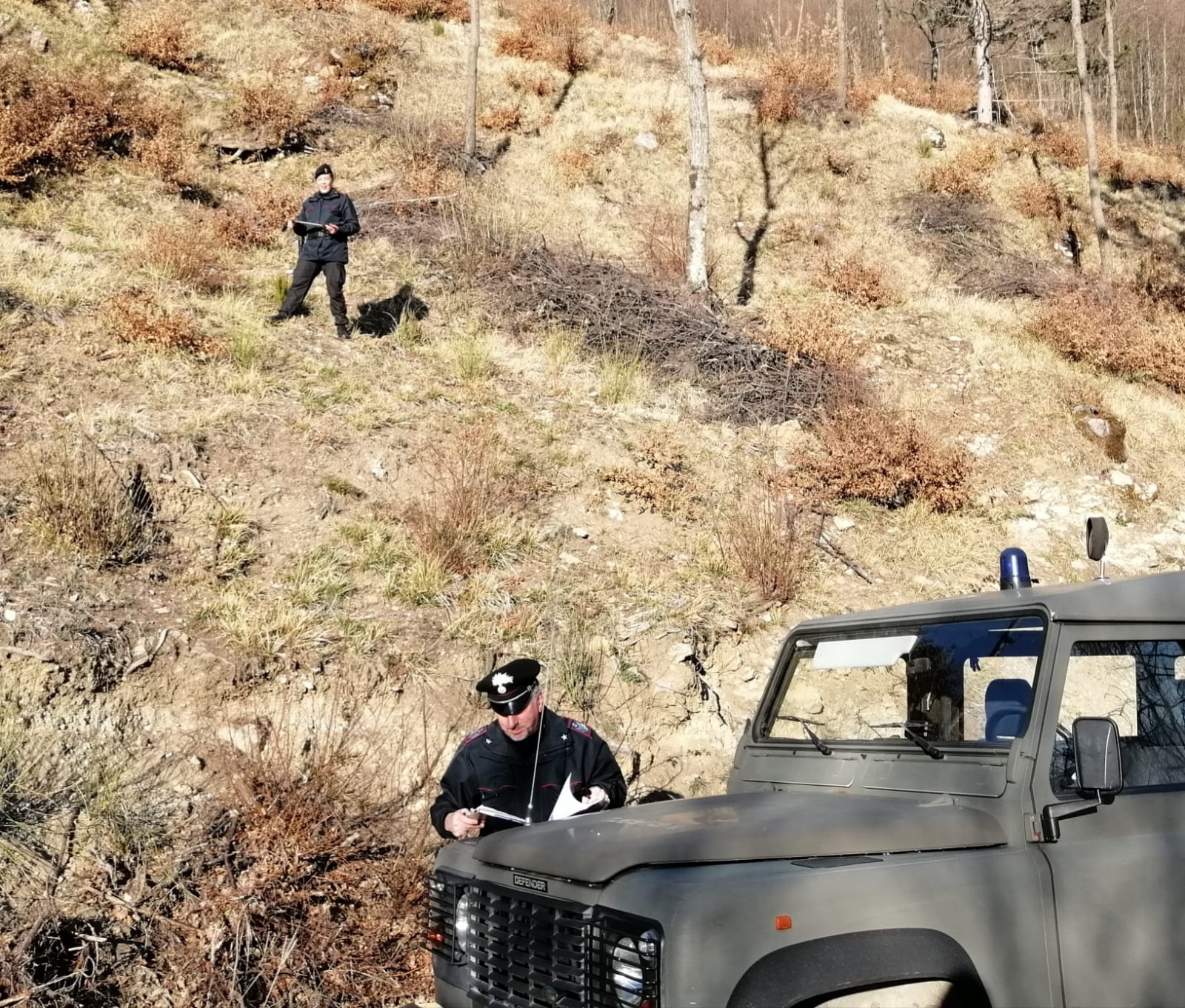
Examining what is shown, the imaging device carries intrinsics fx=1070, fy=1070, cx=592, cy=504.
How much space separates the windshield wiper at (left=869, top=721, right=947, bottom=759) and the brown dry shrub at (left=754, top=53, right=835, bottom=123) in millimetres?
20547

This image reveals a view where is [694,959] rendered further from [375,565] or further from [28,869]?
[375,565]

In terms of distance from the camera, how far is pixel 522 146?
19.6m

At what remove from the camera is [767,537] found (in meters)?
9.32

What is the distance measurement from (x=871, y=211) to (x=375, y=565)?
1444 centimetres

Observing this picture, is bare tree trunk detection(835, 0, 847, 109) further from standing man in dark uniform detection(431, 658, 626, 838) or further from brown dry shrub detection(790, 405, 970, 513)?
standing man in dark uniform detection(431, 658, 626, 838)

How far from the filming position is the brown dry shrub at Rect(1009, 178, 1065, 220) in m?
20.1

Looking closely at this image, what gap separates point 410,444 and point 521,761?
5.91 meters

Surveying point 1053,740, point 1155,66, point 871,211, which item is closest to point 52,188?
point 871,211

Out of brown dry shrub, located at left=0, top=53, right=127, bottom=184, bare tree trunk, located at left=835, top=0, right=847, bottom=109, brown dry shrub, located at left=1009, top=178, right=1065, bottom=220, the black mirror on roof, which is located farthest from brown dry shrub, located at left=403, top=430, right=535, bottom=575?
bare tree trunk, located at left=835, top=0, right=847, bottom=109

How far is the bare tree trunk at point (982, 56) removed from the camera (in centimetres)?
2389

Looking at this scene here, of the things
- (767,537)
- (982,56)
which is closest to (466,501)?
(767,537)

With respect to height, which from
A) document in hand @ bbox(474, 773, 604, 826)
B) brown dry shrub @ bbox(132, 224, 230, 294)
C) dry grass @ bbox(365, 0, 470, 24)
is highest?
dry grass @ bbox(365, 0, 470, 24)

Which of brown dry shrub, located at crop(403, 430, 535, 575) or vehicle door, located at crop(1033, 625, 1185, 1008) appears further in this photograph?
brown dry shrub, located at crop(403, 430, 535, 575)

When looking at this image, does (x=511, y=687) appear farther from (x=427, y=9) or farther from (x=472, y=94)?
(x=427, y=9)
